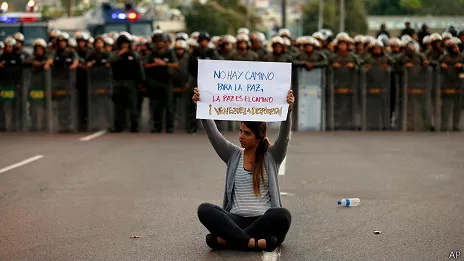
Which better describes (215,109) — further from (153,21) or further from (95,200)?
(153,21)

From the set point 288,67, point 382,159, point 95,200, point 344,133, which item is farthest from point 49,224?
point 344,133

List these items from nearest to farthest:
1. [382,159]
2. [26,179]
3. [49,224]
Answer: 1. [49,224]
2. [26,179]
3. [382,159]

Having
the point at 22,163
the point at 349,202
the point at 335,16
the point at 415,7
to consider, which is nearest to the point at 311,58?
the point at 22,163

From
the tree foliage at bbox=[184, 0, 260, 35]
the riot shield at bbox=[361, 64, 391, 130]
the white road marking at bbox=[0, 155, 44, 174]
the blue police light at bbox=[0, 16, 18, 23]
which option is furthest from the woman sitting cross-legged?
the tree foliage at bbox=[184, 0, 260, 35]

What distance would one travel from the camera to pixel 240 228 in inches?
369

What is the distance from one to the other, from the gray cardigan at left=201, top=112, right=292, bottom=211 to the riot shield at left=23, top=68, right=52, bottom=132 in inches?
644

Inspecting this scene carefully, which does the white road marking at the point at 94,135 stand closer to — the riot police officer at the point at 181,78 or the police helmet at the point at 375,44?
the riot police officer at the point at 181,78

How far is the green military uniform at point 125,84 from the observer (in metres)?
24.7

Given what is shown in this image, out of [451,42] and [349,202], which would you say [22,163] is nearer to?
[349,202]

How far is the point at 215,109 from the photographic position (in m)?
9.62

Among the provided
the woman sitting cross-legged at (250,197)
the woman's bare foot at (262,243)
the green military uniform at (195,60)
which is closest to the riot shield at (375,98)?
the green military uniform at (195,60)

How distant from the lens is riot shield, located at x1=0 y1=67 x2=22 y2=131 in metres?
25.8

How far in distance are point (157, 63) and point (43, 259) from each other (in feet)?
52.4

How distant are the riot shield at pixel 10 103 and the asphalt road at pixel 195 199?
4.35 meters
